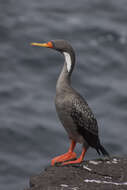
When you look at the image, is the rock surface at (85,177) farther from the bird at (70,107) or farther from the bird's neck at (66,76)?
the bird's neck at (66,76)

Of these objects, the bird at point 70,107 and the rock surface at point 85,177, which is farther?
the bird at point 70,107

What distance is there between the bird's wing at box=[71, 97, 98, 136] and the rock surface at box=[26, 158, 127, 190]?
619 millimetres

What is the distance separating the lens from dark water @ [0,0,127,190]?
22.4 m

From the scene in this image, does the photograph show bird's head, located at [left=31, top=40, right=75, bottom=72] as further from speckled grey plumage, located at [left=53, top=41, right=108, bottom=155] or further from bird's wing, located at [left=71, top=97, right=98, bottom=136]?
bird's wing, located at [left=71, top=97, right=98, bottom=136]

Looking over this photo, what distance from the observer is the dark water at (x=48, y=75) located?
22.4m

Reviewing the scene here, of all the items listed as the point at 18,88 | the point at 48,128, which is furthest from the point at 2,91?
the point at 48,128

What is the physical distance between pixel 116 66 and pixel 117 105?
3784 millimetres

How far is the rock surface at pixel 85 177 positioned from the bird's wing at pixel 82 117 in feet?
2.03

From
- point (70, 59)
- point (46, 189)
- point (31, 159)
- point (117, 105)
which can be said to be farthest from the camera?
point (117, 105)

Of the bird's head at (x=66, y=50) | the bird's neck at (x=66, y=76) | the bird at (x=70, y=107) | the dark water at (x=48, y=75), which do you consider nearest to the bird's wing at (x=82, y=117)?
the bird at (x=70, y=107)

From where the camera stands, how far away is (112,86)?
1053 inches

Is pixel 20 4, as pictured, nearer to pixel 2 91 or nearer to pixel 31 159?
pixel 2 91

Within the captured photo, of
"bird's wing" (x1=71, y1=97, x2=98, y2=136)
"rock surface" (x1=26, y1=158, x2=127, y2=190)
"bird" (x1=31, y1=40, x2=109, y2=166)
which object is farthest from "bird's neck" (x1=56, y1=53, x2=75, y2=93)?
"rock surface" (x1=26, y1=158, x2=127, y2=190)

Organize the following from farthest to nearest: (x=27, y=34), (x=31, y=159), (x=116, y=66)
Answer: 1. (x=27, y=34)
2. (x=116, y=66)
3. (x=31, y=159)
